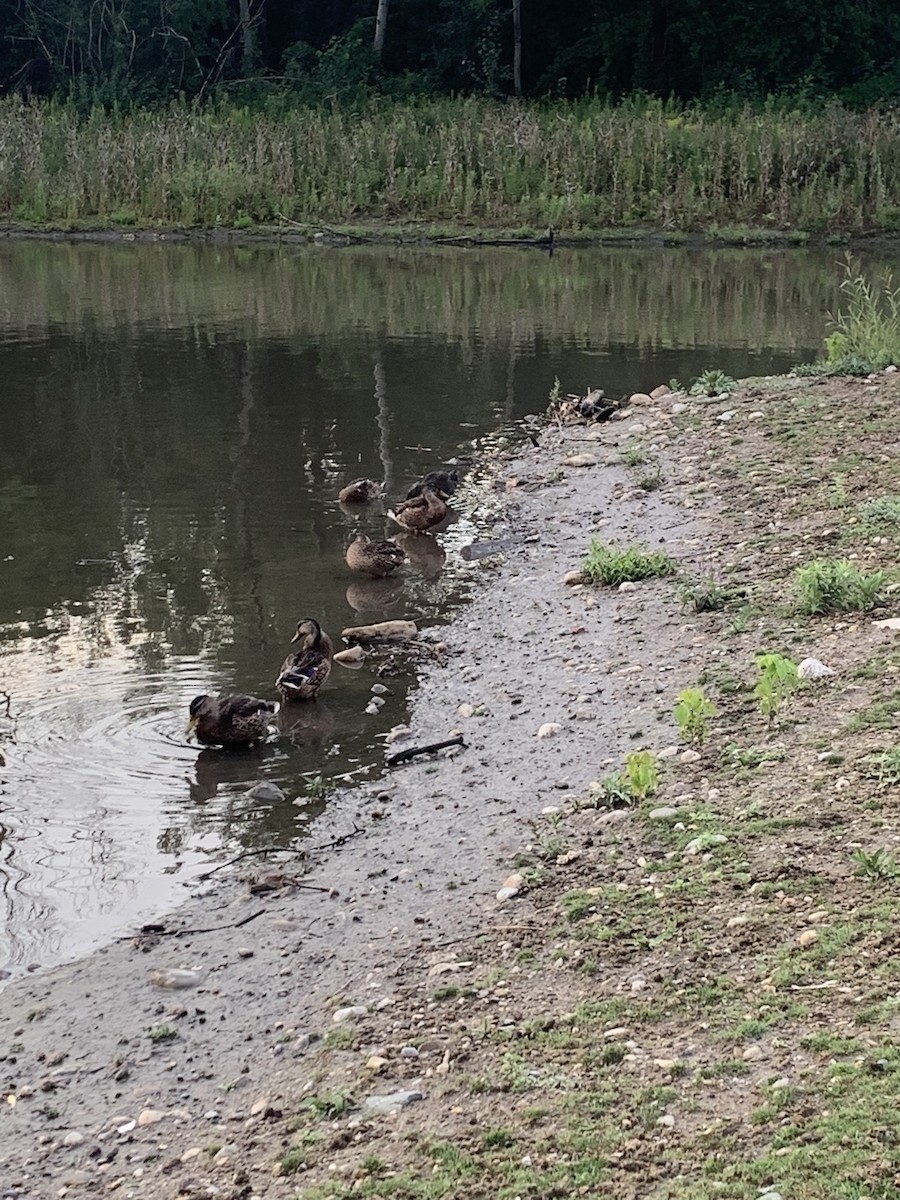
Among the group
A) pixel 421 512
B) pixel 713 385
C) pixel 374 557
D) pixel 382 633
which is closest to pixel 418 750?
pixel 382 633

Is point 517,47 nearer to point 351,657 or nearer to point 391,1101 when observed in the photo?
point 351,657

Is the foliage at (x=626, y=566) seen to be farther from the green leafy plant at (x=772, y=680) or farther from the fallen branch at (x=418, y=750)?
the green leafy plant at (x=772, y=680)

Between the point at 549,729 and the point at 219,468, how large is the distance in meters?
6.45

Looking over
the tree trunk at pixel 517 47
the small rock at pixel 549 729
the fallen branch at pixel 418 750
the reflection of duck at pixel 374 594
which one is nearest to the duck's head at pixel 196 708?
the fallen branch at pixel 418 750

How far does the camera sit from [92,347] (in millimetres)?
17375

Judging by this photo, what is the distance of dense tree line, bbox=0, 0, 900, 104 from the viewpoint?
136 feet

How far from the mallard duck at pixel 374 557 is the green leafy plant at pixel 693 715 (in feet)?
12.2

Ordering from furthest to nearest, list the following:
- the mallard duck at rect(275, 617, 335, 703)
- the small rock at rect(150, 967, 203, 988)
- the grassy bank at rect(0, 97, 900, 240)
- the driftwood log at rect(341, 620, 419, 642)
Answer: the grassy bank at rect(0, 97, 900, 240), the driftwood log at rect(341, 620, 419, 642), the mallard duck at rect(275, 617, 335, 703), the small rock at rect(150, 967, 203, 988)

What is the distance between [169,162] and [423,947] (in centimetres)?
2929

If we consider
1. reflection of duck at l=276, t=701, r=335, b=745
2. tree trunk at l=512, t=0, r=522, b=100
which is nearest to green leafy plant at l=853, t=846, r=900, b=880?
reflection of duck at l=276, t=701, r=335, b=745

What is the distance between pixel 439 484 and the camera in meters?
11.1

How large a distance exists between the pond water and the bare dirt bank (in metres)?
0.57

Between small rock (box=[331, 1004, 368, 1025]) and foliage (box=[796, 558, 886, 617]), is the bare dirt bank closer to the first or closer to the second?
small rock (box=[331, 1004, 368, 1025])

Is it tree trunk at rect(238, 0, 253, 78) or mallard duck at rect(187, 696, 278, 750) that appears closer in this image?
mallard duck at rect(187, 696, 278, 750)
